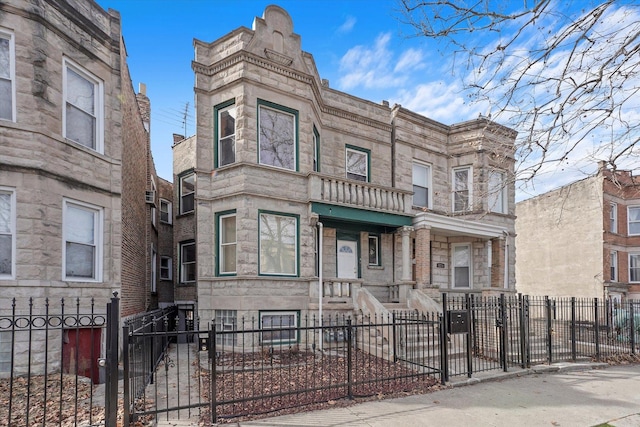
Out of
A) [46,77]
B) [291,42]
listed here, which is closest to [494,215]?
[291,42]

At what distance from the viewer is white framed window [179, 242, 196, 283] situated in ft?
55.1

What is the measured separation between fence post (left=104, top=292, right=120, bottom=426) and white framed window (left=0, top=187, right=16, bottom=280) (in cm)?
440

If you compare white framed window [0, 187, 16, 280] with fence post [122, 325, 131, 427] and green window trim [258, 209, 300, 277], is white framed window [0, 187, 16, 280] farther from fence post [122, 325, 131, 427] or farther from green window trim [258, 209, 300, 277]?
green window trim [258, 209, 300, 277]

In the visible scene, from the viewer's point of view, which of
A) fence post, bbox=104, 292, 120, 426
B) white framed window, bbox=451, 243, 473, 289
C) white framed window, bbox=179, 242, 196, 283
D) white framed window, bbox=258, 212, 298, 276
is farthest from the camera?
white framed window, bbox=451, 243, 473, 289

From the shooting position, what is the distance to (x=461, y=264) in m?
17.1

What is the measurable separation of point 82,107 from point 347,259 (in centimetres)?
934

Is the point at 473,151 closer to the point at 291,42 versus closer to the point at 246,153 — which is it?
the point at 291,42

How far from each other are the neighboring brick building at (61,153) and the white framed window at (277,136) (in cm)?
392

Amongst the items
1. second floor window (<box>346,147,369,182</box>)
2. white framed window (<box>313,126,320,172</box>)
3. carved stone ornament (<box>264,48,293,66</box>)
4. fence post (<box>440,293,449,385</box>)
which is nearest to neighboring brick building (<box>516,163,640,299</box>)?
second floor window (<box>346,147,369,182</box>)

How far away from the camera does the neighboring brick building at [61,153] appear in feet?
27.1

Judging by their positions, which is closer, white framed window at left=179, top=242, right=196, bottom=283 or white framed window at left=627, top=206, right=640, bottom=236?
white framed window at left=179, top=242, right=196, bottom=283

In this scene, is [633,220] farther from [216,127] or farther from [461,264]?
[216,127]

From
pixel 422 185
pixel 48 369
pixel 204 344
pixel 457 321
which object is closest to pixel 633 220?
pixel 422 185

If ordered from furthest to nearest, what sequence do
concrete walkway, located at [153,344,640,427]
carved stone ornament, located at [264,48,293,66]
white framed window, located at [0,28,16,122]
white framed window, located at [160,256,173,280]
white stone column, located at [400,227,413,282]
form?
white framed window, located at [160,256,173,280] → white stone column, located at [400,227,413,282] → carved stone ornament, located at [264,48,293,66] → white framed window, located at [0,28,16,122] → concrete walkway, located at [153,344,640,427]
